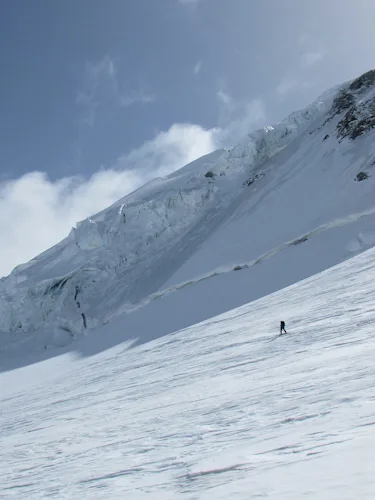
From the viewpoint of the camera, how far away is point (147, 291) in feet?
119

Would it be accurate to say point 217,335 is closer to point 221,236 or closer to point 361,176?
point 221,236

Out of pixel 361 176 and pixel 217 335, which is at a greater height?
pixel 361 176

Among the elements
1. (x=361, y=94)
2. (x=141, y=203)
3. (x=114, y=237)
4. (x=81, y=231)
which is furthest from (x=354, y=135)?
(x=81, y=231)

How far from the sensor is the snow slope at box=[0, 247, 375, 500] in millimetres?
3555

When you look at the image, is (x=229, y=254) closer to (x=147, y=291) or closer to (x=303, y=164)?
(x=147, y=291)

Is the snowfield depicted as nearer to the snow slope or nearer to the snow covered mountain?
the snow slope

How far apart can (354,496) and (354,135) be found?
121ft

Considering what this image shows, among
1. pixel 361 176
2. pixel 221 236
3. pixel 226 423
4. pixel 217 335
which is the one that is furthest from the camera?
pixel 221 236

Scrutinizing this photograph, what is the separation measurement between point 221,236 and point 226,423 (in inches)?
1189

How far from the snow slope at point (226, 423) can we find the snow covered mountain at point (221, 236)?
10969 millimetres

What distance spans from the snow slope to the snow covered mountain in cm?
1097

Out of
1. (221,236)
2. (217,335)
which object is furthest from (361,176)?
(217,335)

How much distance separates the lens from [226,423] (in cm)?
589

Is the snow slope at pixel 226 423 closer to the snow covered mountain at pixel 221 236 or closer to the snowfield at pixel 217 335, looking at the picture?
the snowfield at pixel 217 335
